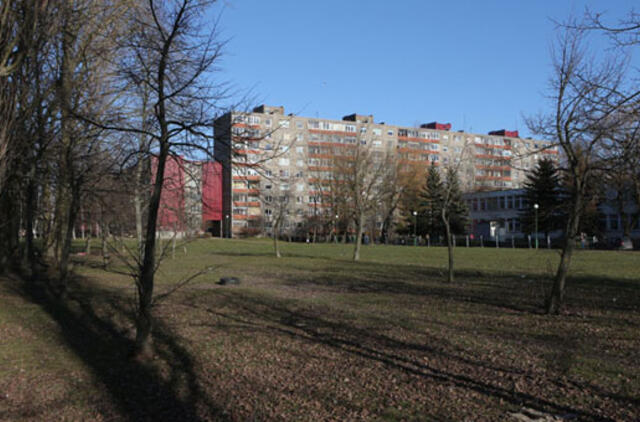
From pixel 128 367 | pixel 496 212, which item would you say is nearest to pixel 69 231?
pixel 128 367

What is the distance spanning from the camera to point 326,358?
8.21m

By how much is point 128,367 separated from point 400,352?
3.80 m

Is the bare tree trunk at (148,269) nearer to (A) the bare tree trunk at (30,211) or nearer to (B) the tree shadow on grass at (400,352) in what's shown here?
(B) the tree shadow on grass at (400,352)

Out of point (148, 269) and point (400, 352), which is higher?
point (148, 269)

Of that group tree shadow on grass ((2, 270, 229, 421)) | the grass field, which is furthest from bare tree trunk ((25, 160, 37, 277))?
tree shadow on grass ((2, 270, 229, 421))

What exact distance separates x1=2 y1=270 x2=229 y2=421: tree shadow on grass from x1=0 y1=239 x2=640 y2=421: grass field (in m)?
0.03

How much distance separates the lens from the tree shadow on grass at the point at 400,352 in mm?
6113

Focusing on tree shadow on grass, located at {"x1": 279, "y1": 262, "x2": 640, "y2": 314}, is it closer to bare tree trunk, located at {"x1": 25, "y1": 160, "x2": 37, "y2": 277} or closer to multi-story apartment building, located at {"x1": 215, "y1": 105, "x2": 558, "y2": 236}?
bare tree trunk, located at {"x1": 25, "y1": 160, "x2": 37, "y2": 277}

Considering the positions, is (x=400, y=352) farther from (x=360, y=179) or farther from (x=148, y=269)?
(x=360, y=179)

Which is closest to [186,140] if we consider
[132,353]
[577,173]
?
[132,353]

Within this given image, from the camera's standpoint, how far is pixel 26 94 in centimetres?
1277

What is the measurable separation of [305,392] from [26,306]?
933 cm

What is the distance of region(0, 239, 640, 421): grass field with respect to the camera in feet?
20.3

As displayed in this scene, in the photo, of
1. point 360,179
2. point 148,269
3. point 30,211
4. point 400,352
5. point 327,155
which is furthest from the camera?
point 327,155
